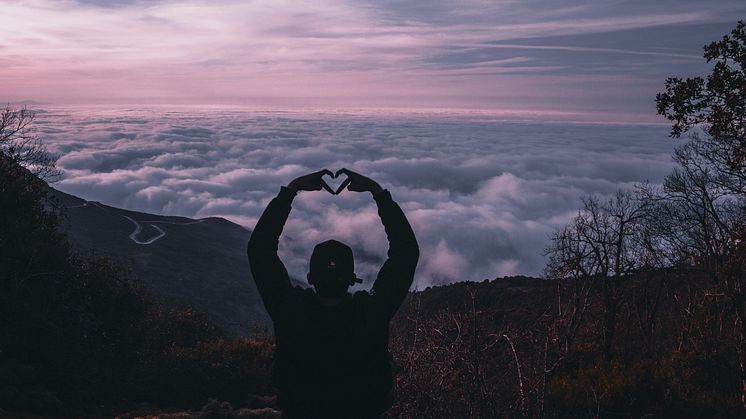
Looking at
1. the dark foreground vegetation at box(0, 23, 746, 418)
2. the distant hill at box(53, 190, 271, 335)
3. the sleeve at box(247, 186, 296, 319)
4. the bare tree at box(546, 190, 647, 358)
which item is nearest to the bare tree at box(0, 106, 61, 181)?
the dark foreground vegetation at box(0, 23, 746, 418)

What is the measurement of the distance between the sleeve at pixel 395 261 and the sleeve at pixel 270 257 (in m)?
0.37

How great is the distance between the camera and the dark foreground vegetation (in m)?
7.39

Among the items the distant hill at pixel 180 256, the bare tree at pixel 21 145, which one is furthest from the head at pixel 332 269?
the distant hill at pixel 180 256

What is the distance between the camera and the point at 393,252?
238cm

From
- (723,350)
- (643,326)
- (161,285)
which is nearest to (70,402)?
(723,350)

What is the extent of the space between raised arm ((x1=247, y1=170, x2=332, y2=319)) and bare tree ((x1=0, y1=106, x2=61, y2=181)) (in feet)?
50.6

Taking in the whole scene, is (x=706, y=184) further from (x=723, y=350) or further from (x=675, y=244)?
(x=723, y=350)

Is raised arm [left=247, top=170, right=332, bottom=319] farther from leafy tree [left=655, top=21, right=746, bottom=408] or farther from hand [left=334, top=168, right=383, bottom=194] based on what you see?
leafy tree [left=655, top=21, right=746, bottom=408]

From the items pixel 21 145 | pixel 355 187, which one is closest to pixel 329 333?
pixel 355 187

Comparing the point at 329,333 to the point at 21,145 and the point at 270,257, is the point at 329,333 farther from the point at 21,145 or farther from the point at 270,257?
the point at 21,145

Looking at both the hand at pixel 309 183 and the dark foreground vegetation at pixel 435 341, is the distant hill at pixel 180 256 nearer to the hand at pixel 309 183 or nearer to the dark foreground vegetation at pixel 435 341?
the dark foreground vegetation at pixel 435 341

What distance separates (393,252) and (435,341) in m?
5.79

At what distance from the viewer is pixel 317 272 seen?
7.25ft

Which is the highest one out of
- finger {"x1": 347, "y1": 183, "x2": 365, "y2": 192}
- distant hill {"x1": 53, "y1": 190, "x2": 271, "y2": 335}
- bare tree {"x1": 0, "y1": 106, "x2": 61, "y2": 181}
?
bare tree {"x1": 0, "y1": 106, "x2": 61, "y2": 181}
